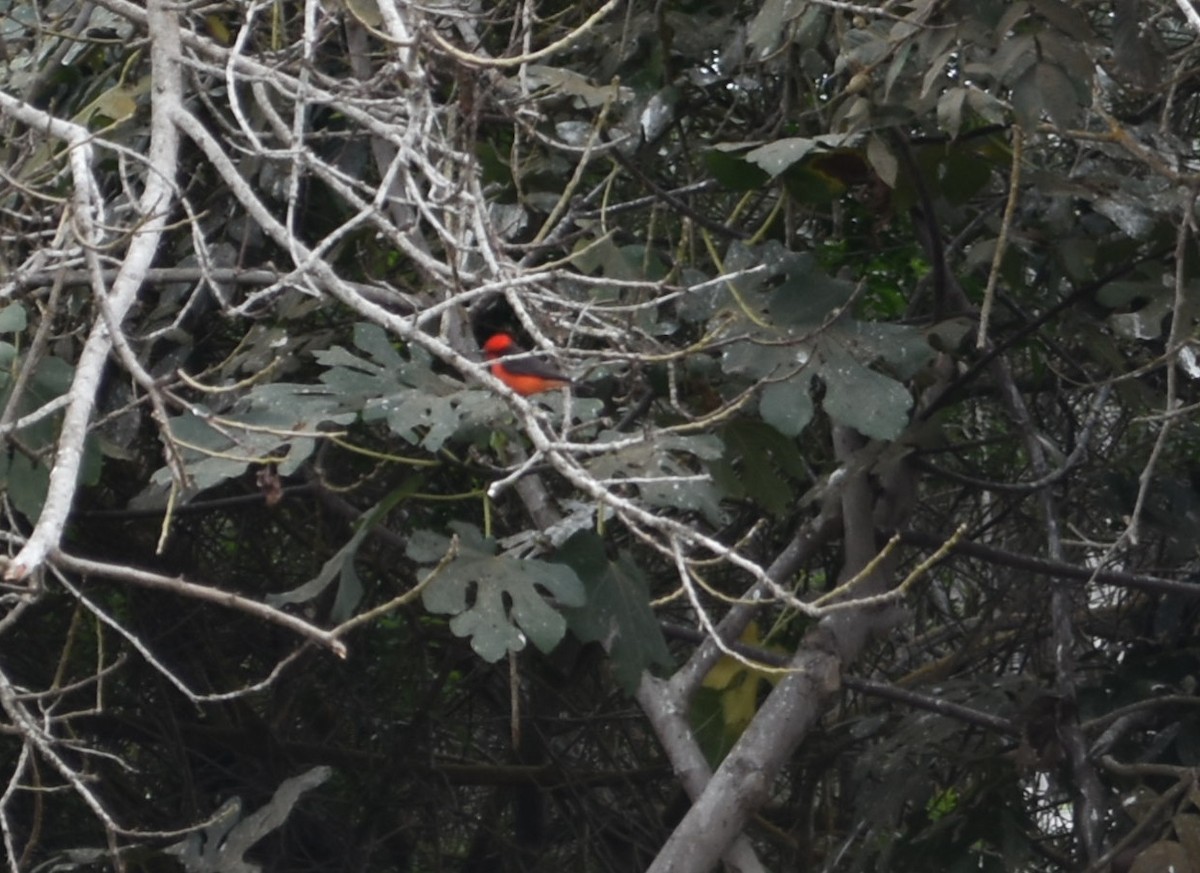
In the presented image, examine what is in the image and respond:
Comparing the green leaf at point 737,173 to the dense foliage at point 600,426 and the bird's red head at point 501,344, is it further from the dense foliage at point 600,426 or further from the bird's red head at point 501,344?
the bird's red head at point 501,344

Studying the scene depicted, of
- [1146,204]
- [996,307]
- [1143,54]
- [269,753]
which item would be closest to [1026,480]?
[996,307]

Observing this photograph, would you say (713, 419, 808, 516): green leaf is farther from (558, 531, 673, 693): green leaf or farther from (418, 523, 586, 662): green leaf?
(418, 523, 586, 662): green leaf

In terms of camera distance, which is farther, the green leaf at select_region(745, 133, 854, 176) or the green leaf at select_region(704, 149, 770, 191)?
the green leaf at select_region(704, 149, 770, 191)

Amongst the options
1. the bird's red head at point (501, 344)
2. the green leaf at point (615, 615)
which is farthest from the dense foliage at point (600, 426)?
the bird's red head at point (501, 344)

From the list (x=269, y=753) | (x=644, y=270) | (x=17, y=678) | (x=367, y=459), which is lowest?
(x=269, y=753)

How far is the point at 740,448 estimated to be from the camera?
111 inches

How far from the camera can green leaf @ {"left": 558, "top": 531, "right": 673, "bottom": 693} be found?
251 centimetres

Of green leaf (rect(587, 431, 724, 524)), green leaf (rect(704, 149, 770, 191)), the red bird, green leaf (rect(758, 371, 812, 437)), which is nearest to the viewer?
green leaf (rect(587, 431, 724, 524))

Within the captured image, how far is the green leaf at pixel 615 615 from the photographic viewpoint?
8.23 feet

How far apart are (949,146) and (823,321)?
37cm

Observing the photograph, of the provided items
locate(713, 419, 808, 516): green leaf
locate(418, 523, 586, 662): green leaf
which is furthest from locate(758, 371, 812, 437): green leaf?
locate(418, 523, 586, 662): green leaf

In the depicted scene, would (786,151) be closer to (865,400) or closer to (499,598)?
(865,400)

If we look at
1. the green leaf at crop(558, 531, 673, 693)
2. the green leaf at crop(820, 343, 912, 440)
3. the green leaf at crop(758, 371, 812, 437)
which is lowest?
the green leaf at crop(558, 531, 673, 693)

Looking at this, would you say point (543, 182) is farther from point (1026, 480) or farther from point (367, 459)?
point (1026, 480)
